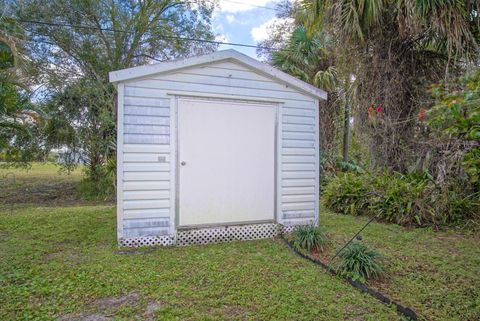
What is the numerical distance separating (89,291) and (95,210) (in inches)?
156

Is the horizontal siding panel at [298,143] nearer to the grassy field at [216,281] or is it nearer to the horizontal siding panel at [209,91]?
the horizontal siding panel at [209,91]

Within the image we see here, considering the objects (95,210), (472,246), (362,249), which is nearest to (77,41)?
(95,210)

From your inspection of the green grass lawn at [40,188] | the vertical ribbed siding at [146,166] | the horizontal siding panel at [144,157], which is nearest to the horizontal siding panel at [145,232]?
the vertical ribbed siding at [146,166]

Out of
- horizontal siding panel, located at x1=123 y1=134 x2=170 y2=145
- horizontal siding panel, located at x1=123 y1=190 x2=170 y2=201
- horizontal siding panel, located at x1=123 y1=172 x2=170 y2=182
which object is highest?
horizontal siding panel, located at x1=123 y1=134 x2=170 y2=145

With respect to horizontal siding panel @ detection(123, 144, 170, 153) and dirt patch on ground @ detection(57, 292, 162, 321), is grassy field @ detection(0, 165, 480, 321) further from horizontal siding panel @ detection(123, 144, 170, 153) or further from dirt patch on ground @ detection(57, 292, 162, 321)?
horizontal siding panel @ detection(123, 144, 170, 153)

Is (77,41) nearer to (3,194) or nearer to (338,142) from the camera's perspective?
(3,194)

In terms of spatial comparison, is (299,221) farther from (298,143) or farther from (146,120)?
(146,120)

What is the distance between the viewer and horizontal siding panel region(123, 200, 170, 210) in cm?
383

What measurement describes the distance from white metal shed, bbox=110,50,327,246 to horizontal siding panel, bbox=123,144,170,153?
0.04 ft

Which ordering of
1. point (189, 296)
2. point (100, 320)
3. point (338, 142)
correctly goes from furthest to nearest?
1. point (338, 142)
2. point (189, 296)
3. point (100, 320)

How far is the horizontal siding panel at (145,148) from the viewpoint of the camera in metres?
3.82

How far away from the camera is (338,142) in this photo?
1038 cm

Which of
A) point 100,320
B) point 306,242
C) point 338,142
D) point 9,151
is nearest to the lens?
point 100,320

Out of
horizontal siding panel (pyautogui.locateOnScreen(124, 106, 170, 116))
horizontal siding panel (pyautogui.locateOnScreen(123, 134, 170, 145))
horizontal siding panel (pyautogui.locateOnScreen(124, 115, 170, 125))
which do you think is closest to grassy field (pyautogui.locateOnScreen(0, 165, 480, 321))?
horizontal siding panel (pyautogui.locateOnScreen(123, 134, 170, 145))
